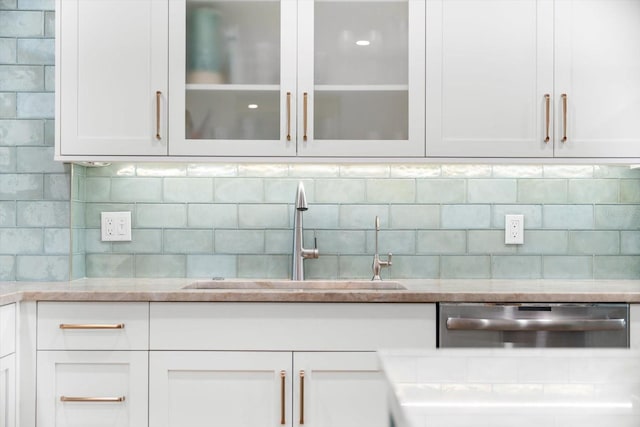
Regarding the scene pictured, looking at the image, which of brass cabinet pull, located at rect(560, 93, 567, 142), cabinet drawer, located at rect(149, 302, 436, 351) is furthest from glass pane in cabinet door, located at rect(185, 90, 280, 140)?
brass cabinet pull, located at rect(560, 93, 567, 142)

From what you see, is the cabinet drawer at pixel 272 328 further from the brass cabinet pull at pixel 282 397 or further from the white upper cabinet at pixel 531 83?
the white upper cabinet at pixel 531 83

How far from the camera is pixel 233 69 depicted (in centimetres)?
238

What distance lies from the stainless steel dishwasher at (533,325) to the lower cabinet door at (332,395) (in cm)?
29

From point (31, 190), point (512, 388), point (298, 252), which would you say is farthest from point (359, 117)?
point (512, 388)

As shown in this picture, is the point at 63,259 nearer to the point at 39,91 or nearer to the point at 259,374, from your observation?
the point at 39,91

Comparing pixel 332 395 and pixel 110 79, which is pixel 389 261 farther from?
pixel 110 79

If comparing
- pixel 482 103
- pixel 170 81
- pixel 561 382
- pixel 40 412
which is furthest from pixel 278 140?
pixel 561 382

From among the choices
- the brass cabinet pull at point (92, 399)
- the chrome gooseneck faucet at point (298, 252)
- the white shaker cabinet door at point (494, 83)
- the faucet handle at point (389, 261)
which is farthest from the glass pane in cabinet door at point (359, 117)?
the brass cabinet pull at point (92, 399)

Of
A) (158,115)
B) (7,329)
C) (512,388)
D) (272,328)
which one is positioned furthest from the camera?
(158,115)

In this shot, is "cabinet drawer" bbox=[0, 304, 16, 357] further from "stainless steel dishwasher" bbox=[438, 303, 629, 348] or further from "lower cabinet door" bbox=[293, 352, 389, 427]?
"stainless steel dishwasher" bbox=[438, 303, 629, 348]

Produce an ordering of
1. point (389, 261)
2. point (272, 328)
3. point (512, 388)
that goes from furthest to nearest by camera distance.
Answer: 1. point (389, 261)
2. point (272, 328)
3. point (512, 388)

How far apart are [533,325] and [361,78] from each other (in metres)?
1.08

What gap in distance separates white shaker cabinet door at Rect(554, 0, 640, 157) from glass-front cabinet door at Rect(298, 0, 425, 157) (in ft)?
1.68

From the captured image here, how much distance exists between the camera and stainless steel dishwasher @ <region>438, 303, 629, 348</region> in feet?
6.75
